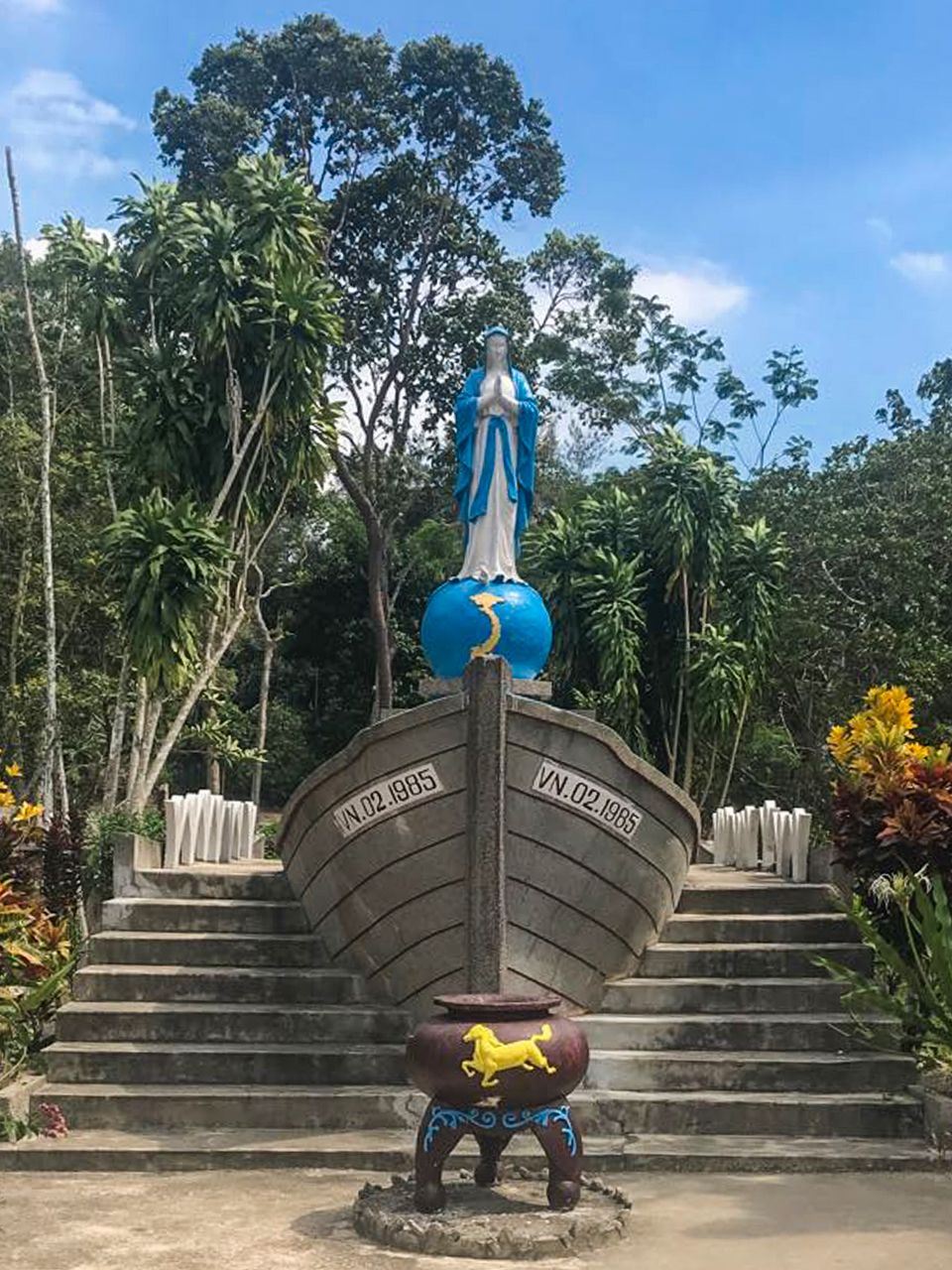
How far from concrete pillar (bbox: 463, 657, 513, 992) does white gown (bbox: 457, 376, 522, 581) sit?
2.31 metres

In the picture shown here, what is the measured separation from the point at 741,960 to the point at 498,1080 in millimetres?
3318

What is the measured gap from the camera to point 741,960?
8367 mm

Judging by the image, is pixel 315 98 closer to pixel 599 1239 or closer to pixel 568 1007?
pixel 568 1007

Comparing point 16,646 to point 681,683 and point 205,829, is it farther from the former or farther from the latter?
point 205,829

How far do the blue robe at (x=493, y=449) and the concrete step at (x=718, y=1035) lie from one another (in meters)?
3.44

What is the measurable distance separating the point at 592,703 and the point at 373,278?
1087 cm

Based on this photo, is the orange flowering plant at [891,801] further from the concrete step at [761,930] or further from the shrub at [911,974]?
the concrete step at [761,930]

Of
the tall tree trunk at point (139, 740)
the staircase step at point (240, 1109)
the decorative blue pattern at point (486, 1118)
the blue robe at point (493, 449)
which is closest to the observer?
the decorative blue pattern at point (486, 1118)

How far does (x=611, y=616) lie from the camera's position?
19250 millimetres

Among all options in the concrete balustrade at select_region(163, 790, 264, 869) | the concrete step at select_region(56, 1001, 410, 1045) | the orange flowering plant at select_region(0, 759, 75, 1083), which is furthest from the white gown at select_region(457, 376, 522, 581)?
the orange flowering plant at select_region(0, 759, 75, 1083)

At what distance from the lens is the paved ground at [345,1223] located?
529 cm

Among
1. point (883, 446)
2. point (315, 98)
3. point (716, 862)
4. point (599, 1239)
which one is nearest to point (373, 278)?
point (315, 98)

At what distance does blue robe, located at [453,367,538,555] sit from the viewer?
9539 mm

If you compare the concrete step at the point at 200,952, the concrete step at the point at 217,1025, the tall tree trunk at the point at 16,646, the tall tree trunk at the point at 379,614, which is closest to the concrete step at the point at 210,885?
the concrete step at the point at 200,952
